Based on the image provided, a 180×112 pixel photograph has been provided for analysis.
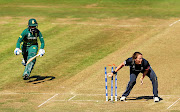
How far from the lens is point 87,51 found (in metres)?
26.6

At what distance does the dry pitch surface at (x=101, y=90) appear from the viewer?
1714cm

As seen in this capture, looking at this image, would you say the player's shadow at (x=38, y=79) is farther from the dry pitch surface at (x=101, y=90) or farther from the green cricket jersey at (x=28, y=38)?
the green cricket jersey at (x=28, y=38)

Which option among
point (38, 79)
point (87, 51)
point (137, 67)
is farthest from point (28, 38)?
point (137, 67)

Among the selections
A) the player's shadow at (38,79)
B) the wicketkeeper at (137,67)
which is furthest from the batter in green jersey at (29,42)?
the wicketkeeper at (137,67)

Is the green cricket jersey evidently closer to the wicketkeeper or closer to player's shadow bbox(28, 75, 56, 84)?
player's shadow bbox(28, 75, 56, 84)

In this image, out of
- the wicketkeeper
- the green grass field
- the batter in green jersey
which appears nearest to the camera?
the wicketkeeper

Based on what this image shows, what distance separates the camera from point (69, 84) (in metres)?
20.8

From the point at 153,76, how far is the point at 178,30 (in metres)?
13.4

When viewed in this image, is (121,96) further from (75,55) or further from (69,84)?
(75,55)

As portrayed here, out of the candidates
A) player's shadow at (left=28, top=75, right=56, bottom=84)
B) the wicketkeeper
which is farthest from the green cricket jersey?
the wicketkeeper

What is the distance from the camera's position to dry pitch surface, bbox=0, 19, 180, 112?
17.1m

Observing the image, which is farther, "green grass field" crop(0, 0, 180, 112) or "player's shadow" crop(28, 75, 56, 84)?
"player's shadow" crop(28, 75, 56, 84)

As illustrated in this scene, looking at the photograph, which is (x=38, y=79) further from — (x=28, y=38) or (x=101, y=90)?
(x=101, y=90)

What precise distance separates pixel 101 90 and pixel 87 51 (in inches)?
287
